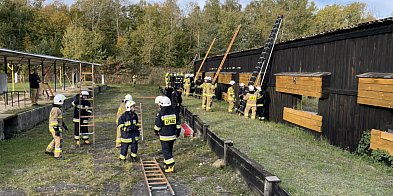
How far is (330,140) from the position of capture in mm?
9852

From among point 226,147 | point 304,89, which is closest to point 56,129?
point 226,147

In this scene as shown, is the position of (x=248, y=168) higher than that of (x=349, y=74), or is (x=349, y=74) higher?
(x=349, y=74)

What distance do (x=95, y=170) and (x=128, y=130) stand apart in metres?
1.23

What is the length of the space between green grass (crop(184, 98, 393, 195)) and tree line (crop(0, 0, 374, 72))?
4063 cm

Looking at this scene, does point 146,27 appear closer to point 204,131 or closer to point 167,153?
point 204,131

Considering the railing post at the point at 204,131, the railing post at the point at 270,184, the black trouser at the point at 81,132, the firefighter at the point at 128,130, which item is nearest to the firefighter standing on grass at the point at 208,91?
the railing post at the point at 204,131

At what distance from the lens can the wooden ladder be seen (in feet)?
21.4

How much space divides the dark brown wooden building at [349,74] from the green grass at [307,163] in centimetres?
78

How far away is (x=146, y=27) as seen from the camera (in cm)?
5609

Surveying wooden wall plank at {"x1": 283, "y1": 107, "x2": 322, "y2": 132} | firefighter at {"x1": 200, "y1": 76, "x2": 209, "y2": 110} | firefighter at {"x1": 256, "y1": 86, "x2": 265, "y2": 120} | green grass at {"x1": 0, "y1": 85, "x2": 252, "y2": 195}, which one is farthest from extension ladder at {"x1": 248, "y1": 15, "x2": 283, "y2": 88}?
green grass at {"x1": 0, "y1": 85, "x2": 252, "y2": 195}

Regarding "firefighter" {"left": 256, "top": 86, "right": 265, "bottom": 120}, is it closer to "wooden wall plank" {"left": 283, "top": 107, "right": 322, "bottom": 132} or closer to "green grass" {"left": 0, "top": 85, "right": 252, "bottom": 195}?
"wooden wall plank" {"left": 283, "top": 107, "right": 322, "bottom": 132}

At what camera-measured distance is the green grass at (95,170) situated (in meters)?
6.62

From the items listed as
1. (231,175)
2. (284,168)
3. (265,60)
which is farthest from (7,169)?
(265,60)

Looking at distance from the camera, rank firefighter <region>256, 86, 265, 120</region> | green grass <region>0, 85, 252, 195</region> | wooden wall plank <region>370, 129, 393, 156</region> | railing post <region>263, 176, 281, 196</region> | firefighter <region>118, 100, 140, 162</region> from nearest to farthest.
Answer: railing post <region>263, 176, 281, 196</region> → green grass <region>0, 85, 252, 195</region> → wooden wall plank <region>370, 129, 393, 156</region> → firefighter <region>118, 100, 140, 162</region> → firefighter <region>256, 86, 265, 120</region>
